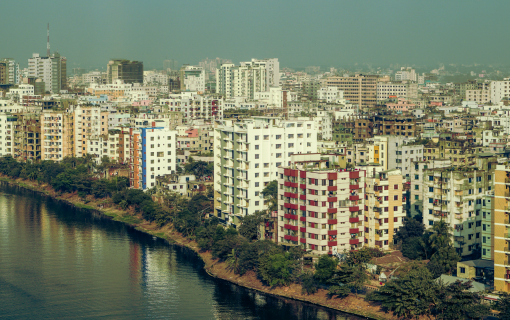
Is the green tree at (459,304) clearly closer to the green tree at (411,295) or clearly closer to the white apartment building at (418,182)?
the green tree at (411,295)

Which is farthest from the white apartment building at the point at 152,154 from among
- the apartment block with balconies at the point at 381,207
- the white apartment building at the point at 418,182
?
the apartment block with balconies at the point at 381,207

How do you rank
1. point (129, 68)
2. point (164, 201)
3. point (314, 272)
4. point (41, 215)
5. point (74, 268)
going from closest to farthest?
1. point (314, 272)
2. point (74, 268)
3. point (164, 201)
4. point (41, 215)
5. point (129, 68)

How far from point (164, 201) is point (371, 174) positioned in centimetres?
757

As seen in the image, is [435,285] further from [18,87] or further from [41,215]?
[18,87]

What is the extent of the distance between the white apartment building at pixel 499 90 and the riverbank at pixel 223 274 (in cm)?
2905

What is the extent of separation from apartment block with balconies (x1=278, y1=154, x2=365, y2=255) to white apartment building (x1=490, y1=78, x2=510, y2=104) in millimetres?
32910

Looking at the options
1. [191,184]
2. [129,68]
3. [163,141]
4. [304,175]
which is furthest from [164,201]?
[129,68]

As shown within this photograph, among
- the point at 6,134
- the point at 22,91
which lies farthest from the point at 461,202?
the point at 22,91

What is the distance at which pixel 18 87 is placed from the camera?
1939 inches

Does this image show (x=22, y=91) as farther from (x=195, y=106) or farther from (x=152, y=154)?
(x=152, y=154)

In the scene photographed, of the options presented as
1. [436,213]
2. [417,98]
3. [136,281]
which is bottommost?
[136,281]

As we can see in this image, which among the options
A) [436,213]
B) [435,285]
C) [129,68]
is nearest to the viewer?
[435,285]

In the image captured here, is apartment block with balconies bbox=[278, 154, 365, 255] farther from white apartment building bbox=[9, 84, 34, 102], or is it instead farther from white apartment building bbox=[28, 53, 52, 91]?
white apartment building bbox=[28, 53, 52, 91]

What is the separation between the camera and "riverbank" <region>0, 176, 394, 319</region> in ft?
46.3
